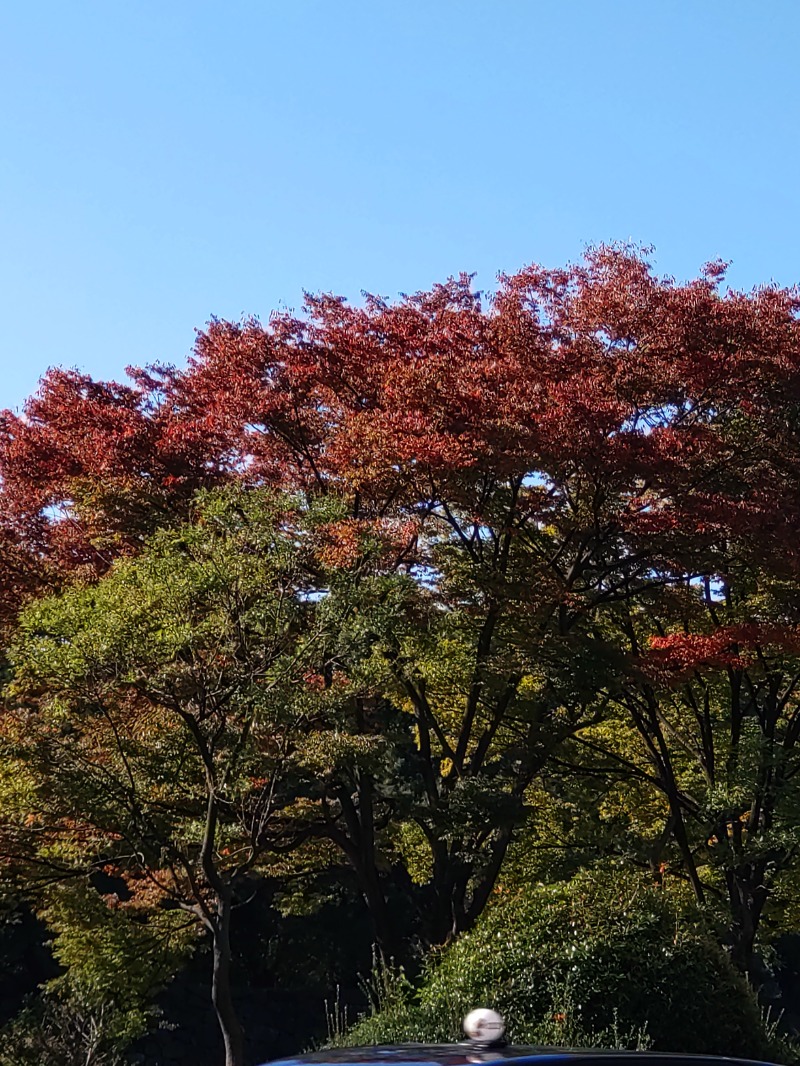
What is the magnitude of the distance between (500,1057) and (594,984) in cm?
549

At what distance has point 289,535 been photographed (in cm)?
1170

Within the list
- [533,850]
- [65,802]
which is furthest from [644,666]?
[65,802]

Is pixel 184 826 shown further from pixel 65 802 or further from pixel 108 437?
pixel 108 437

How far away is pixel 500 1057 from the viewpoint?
123 inches

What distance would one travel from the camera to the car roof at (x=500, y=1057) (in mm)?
3135

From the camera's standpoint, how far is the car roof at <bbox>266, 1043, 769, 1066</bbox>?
313 centimetres

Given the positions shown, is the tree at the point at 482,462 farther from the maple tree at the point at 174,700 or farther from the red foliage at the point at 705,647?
the maple tree at the point at 174,700

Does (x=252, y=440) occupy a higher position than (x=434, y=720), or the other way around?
(x=252, y=440)

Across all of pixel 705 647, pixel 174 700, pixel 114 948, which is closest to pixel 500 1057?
pixel 174 700

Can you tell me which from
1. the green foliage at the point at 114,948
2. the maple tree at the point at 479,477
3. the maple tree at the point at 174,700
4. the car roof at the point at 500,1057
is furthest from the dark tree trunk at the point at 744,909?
the car roof at the point at 500,1057

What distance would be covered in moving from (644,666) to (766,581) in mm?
2742

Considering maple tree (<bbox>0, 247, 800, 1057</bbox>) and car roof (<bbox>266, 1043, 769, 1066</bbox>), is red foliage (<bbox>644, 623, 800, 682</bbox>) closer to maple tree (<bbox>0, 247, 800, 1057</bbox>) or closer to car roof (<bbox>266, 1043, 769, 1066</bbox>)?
maple tree (<bbox>0, 247, 800, 1057</bbox>)

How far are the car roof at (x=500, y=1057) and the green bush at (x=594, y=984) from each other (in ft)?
15.2

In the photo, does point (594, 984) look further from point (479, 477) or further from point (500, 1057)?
point (479, 477)
